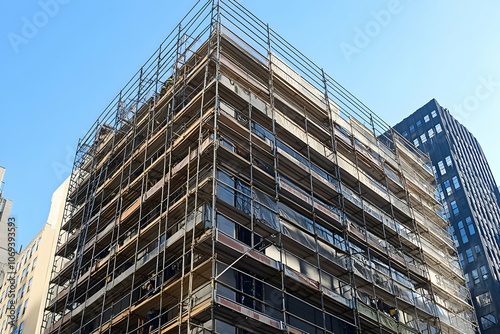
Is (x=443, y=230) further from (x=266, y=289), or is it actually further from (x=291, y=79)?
(x=266, y=289)

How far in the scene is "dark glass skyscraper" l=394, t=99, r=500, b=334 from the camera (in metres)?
71.6

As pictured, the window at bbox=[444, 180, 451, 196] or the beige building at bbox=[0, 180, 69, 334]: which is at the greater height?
the window at bbox=[444, 180, 451, 196]

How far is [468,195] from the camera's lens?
81.4 metres

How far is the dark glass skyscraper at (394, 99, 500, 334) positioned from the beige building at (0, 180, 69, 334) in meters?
44.3

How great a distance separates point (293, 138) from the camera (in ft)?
90.4

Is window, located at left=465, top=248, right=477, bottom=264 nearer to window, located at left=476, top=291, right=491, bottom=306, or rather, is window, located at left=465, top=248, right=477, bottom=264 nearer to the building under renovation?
window, located at left=476, top=291, right=491, bottom=306

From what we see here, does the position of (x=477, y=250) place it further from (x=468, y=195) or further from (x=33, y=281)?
(x=33, y=281)

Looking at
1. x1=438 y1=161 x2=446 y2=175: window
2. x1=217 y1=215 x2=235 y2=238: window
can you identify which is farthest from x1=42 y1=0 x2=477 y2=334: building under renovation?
x1=438 y1=161 x2=446 y2=175: window

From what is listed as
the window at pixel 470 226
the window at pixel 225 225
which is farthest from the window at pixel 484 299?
the window at pixel 225 225

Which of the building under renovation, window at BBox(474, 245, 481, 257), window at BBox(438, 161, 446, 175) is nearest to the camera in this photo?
the building under renovation

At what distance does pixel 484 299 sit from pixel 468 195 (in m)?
16.3

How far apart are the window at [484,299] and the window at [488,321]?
5.43 ft

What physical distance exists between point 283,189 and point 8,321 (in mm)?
34928

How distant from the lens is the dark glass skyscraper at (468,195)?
71.6 metres
